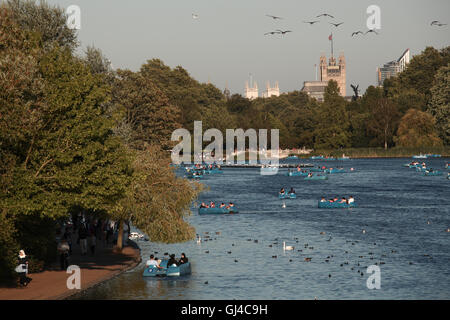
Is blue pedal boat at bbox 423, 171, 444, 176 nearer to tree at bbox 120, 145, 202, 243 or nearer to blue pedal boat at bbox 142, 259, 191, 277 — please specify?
tree at bbox 120, 145, 202, 243

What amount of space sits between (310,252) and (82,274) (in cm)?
2137

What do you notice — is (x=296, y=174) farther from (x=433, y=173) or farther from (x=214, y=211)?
(x=214, y=211)

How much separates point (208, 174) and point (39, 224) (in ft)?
397

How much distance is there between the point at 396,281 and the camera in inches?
1764

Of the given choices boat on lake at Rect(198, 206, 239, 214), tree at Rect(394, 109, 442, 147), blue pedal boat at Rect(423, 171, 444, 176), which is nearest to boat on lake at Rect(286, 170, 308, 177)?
blue pedal boat at Rect(423, 171, 444, 176)

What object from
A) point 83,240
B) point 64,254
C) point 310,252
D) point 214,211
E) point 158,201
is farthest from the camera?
point 214,211

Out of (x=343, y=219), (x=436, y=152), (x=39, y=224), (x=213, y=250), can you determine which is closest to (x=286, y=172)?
(x=436, y=152)

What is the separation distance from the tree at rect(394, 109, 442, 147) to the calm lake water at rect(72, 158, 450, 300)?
86.5 meters

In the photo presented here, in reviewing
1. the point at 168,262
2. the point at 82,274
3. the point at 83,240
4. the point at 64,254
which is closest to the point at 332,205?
the point at 168,262

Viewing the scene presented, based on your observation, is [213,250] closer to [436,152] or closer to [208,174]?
[208,174]

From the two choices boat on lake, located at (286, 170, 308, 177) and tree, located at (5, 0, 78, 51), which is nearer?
tree, located at (5, 0, 78, 51)

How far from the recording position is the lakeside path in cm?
3434

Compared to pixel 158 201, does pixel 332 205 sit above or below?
below

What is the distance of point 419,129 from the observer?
190625 millimetres
